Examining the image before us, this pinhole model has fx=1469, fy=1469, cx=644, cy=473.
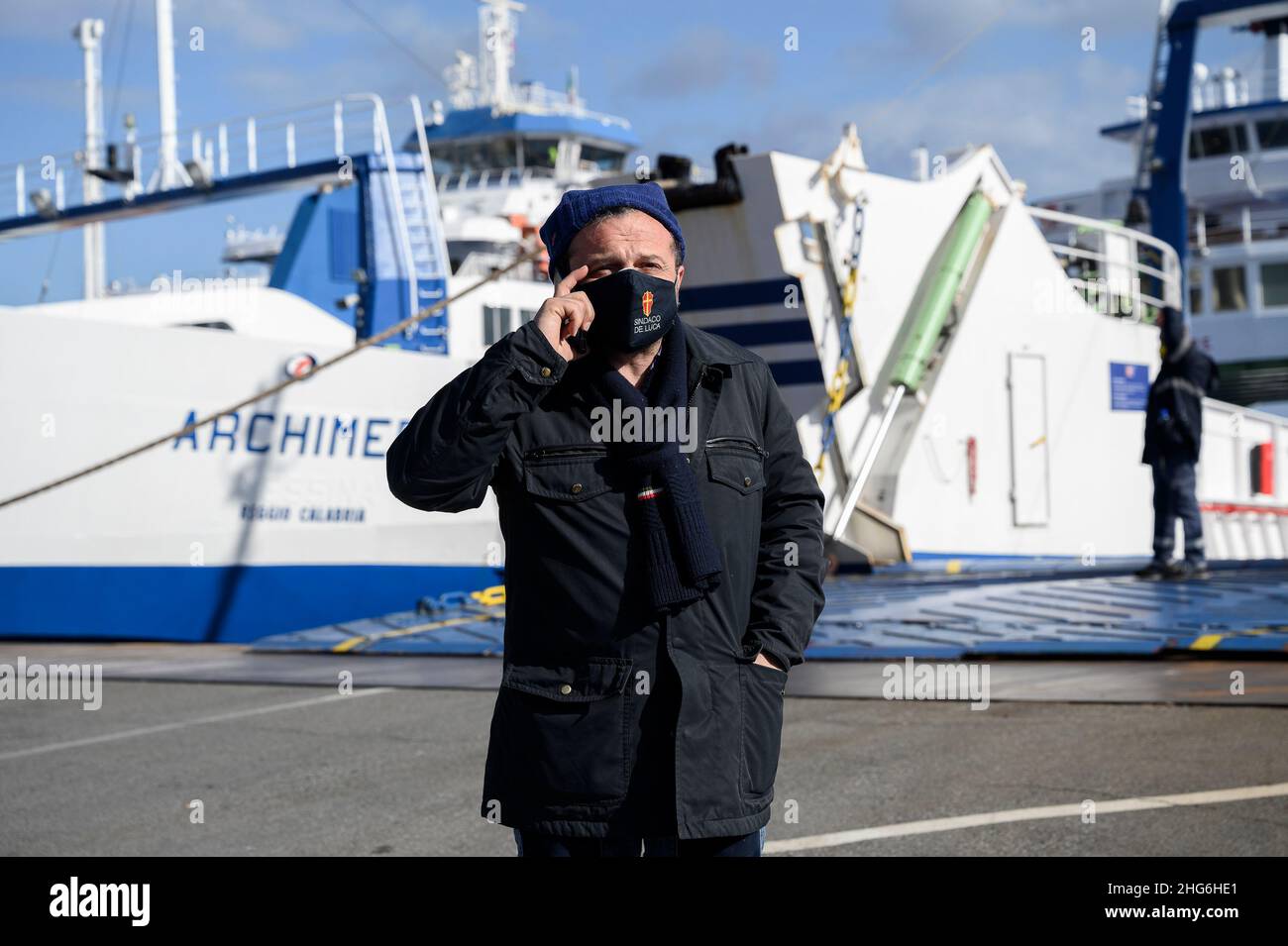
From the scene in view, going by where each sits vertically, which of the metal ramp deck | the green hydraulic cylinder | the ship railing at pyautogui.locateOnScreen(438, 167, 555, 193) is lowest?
the metal ramp deck

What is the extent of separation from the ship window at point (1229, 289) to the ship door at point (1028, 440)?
58.9 feet

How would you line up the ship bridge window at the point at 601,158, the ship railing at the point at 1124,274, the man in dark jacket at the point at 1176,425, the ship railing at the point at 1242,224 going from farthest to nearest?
the ship railing at the point at 1242,224
the ship bridge window at the point at 601,158
the ship railing at the point at 1124,274
the man in dark jacket at the point at 1176,425

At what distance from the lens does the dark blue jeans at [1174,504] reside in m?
10.9

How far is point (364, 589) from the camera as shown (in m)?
12.2

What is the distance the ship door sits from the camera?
14969 millimetres

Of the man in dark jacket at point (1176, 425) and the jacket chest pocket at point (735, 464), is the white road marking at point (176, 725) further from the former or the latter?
the man in dark jacket at point (1176, 425)

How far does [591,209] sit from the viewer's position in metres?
2.40

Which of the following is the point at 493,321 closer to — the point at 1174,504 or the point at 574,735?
the point at 1174,504

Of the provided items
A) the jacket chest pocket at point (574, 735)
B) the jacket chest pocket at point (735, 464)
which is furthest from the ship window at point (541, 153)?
the jacket chest pocket at point (574, 735)

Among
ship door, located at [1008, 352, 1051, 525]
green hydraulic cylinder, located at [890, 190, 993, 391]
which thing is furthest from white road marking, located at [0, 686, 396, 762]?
ship door, located at [1008, 352, 1051, 525]

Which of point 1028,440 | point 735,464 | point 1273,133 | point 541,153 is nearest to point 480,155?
point 541,153

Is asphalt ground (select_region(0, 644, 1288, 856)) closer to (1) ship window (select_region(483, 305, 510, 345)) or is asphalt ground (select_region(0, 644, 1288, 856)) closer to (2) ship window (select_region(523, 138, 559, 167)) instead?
(1) ship window (select_region(483, 305, 510, 345))

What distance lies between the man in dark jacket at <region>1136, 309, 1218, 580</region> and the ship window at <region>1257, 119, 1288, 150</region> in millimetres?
23091
